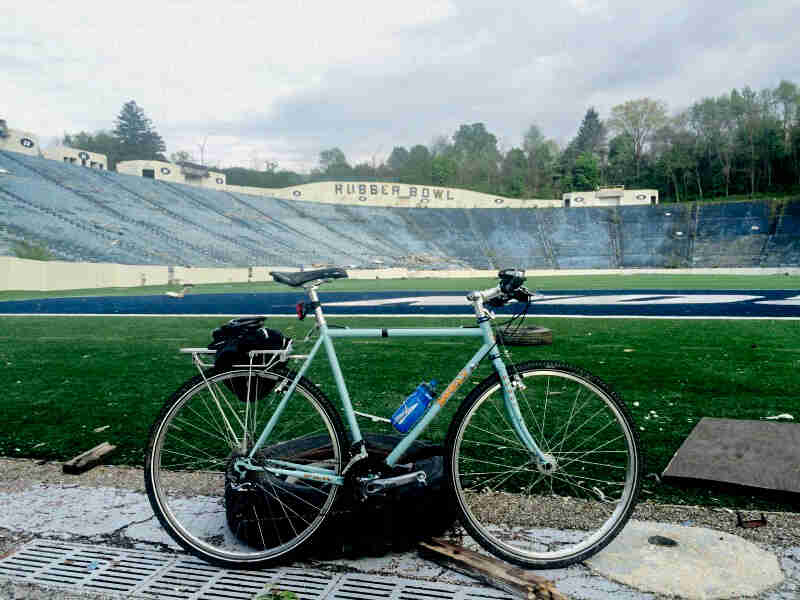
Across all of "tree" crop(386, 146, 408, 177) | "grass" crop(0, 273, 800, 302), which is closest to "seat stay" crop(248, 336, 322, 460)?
"grass" crop(0, 273, 800, 302)

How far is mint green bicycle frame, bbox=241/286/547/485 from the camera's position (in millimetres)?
2400

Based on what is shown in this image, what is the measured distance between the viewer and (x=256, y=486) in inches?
97.3

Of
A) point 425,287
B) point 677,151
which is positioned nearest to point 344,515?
point 425,287

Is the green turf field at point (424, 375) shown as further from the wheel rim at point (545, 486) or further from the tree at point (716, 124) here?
the tree at point (716, 124)

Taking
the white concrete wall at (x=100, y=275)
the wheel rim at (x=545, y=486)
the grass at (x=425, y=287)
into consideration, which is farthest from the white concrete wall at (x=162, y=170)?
the wheel rim at (x=545, y=486)

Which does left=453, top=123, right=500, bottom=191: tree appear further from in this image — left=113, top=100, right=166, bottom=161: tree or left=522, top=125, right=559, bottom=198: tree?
left=113, top=100, right=166, bottom=161: tree

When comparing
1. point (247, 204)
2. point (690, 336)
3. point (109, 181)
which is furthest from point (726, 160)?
point (690, 336)

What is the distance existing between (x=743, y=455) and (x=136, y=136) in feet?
380

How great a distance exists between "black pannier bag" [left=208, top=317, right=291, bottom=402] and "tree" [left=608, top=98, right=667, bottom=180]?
99441 mm

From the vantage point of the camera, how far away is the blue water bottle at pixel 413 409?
2412 mm

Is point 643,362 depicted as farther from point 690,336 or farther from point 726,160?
point 726,160

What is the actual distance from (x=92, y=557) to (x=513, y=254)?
2280 inches

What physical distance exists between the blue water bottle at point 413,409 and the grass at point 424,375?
0.51 m

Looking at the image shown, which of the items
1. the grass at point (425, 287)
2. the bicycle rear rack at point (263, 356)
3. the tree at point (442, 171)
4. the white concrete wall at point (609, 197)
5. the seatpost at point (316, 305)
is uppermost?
the tree at point (442, 171)
